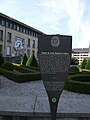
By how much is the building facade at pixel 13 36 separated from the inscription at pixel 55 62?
40.1 m

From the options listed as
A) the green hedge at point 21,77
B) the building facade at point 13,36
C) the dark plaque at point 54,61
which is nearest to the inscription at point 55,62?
the dark plaque at point 54,61

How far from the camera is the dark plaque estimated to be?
17.3ft

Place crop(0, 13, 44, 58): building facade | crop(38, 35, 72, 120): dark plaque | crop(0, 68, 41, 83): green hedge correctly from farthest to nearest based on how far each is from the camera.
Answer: crop(0, 13, 44, 58): building facade, crop(0, 68, 41, 83): green hedge, crop(38, 35, 72, 120): dark plaque

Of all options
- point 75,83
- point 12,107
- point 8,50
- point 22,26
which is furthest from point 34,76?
point 22,26

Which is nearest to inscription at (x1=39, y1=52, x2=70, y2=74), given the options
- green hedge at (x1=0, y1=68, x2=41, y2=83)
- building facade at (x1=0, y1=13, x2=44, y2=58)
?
green hedge at (x1=0, y1=68, x2=41, y2=83)

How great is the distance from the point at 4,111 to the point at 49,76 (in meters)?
1.92

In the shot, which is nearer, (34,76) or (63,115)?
(63,115)

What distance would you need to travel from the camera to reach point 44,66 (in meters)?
5.38

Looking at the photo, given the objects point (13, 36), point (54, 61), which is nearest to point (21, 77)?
point (54, 61)

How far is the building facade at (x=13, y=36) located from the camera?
171ft

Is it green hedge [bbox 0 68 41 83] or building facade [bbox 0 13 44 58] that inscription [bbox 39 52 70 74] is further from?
building facade [bbox 0 13 44 58]

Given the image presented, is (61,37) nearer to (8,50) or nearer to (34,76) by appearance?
(34,76)

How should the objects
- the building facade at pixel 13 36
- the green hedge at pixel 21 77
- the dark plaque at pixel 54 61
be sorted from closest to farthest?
the dark plaque at pixel 54 61 < the green hedge at pixel 21 77 < the building facade at pixel 13 36

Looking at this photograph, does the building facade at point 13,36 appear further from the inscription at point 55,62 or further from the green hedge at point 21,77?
the inscription at point 55,62
